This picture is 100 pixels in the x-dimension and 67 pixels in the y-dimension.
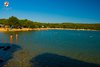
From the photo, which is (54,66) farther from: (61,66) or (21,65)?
(21,65)

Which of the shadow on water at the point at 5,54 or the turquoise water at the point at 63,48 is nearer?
the shadow on water at the point at 5,54

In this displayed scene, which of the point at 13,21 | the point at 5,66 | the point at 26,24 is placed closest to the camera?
the point at 5,66

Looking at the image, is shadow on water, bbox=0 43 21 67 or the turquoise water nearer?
shadow on water, bbox=0 43 21 67

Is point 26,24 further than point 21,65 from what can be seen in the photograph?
Yes

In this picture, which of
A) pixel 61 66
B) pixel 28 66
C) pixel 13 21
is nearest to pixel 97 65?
pixel 61 66

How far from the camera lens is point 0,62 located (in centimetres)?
2970

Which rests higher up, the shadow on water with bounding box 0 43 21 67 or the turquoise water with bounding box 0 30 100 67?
the shadow on water with bounding box 0 43 21 67

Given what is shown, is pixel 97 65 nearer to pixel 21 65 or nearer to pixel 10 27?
pixel 21 65

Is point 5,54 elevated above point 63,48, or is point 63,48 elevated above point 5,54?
point 5,54

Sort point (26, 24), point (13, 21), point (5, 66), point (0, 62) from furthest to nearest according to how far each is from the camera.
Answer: point (26, 24)
point (13, 21)
point (0, 62)
point (5, 66)

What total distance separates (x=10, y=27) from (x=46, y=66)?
144m

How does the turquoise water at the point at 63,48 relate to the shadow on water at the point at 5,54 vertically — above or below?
below

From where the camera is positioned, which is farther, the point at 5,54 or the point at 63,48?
the point at 63,48

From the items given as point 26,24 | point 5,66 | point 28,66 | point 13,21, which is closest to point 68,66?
point 28,66
